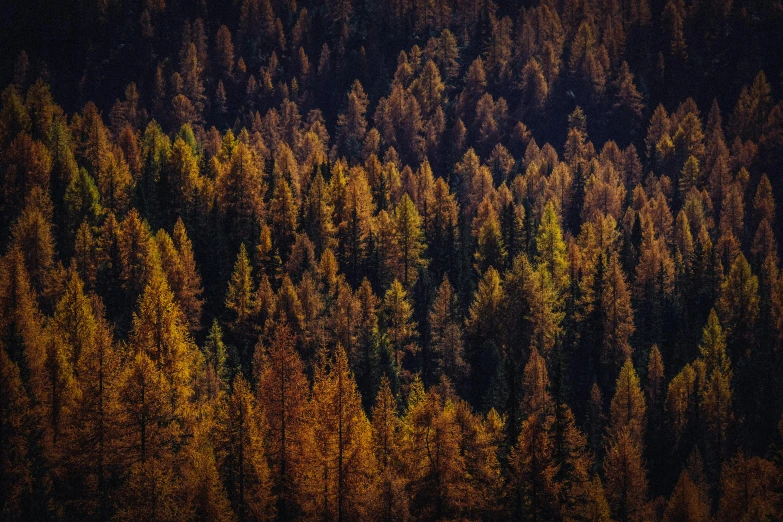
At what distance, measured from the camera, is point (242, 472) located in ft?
180

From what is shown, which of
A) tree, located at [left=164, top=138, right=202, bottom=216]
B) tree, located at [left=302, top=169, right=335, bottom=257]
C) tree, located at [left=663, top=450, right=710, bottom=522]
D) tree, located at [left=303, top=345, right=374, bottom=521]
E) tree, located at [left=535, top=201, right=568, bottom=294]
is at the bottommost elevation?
tree, located at [left=663, top=450, right=710, bottom=522]

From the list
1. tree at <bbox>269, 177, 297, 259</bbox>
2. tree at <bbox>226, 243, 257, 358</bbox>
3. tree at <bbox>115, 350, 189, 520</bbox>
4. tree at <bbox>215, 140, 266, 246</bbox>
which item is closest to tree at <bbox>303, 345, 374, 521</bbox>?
tree at <bbox>115, 350, 189, 520</bbox>

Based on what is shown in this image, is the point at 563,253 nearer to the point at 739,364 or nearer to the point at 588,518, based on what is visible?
the point at 739,364

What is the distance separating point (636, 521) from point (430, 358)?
34.1 meters

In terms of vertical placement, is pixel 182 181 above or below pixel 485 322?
above

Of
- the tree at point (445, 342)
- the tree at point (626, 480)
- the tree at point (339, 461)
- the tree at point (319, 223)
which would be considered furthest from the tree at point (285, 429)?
the tree at point (319, 223)

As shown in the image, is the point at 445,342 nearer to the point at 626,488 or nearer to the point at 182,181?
the point at 626,488

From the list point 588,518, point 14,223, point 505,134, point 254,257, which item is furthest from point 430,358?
point 505,134

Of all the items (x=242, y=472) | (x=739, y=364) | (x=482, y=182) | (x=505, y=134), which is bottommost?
(x=242, y=472)

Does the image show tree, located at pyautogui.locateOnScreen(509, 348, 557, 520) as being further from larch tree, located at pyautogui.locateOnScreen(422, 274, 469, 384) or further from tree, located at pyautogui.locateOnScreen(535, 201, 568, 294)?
tree, located at pyautogui.locateOnScreen(535, 201, 568, 294)

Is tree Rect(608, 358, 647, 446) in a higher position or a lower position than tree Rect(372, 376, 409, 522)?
higher

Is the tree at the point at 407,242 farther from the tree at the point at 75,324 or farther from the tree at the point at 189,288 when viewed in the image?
the tree at the point at 75,324

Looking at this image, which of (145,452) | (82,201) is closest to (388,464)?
(145,452)

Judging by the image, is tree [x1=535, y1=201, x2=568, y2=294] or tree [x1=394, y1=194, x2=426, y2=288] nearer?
tree [x1=394, y1=194, x2=426, y2=288]
